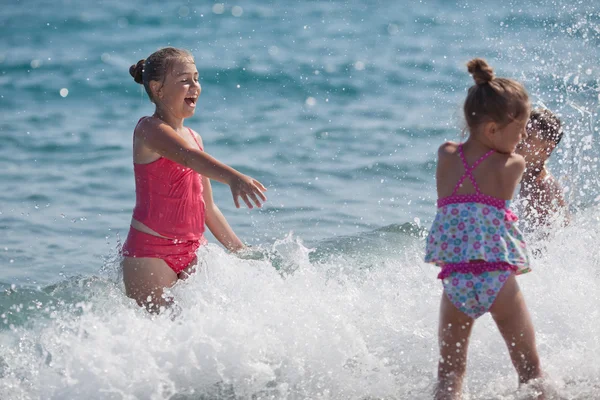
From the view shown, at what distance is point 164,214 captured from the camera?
441 centimetres

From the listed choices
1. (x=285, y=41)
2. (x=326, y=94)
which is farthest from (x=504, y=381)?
(x=285, y=41)

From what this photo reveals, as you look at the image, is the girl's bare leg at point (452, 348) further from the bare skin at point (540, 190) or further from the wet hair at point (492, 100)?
the bare skin at point (540, 190)

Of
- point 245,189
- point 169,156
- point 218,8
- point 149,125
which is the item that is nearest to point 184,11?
point 218,8

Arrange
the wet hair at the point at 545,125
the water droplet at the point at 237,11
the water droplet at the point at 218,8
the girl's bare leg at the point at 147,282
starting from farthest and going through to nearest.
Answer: the water droplet at the point at 218,8, the water droplet at the point at 237,11, the wet hair at the point at 545,125, the girl's bare leg at the point at 147,282

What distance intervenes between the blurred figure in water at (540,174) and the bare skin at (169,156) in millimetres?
1822

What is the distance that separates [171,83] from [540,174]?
2268 millimetres

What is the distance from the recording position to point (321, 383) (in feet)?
13.1

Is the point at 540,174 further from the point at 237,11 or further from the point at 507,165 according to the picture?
the point at 237,11

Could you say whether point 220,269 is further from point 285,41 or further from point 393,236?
point 285,41

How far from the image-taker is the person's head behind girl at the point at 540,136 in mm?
5086

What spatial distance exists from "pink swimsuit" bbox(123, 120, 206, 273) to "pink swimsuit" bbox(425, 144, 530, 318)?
148 centimetres

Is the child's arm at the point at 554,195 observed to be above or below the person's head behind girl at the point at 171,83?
below

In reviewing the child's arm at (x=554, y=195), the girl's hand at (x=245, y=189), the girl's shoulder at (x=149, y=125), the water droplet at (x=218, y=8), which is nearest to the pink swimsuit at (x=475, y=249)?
the girl's hand at (x=245, y=189)

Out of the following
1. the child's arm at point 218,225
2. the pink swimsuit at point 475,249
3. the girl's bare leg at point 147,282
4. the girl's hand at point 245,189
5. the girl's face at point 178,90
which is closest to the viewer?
the pink swimsuit at point 475,249
